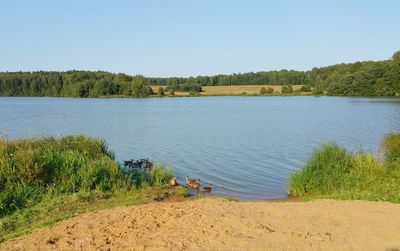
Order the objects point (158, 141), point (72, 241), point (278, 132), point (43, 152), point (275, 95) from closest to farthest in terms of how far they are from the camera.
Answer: point (72, 241), point (43, 152), point (158, 141), point (278, 132), point (275, 95)

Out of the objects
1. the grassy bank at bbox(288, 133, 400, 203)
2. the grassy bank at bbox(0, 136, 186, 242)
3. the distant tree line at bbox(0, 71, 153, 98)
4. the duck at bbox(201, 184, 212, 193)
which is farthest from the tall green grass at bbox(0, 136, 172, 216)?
the distant tree line at bbox(0, 71, 153, 98)

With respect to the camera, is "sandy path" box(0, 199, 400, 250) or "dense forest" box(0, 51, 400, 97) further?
"dense forest" box(0, 51, 400, 97)

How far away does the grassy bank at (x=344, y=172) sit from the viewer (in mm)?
13844

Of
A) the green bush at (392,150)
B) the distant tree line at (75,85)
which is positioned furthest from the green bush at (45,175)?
the distant tree line at (75,85)

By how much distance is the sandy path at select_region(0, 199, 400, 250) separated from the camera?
7.17 metres

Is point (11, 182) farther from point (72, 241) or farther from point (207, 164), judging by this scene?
point (207, 164)

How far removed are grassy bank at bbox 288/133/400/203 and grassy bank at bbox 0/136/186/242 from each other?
3.88 meters

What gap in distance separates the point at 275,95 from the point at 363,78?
34.4m

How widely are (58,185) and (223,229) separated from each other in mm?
6460

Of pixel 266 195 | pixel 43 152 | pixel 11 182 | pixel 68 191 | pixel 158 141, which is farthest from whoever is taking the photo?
pixel 158 141

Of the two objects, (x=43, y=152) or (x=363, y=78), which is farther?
(x=363, y=78)

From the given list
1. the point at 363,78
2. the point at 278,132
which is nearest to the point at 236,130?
the point at 278,132

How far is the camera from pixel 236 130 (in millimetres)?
38094

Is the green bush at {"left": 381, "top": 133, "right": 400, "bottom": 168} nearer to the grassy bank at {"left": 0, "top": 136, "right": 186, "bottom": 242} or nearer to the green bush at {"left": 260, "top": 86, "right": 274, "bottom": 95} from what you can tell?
the grassy bank at {"left": 0, "top": 136, "right": 186, "bottom": 242}
